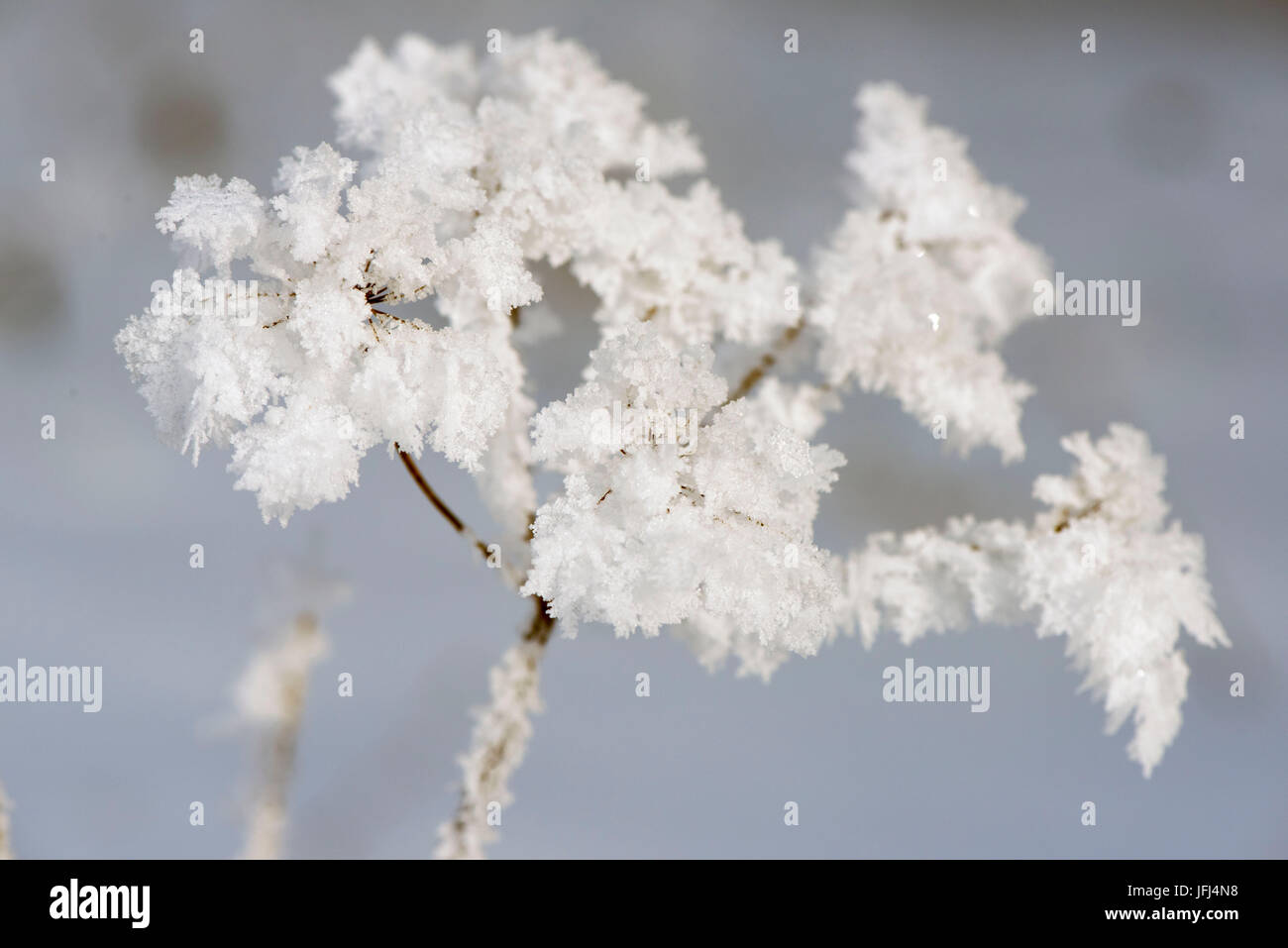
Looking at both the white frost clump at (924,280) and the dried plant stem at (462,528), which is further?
the white frost clump at (924,280)

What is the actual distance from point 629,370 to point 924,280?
1.10 metres

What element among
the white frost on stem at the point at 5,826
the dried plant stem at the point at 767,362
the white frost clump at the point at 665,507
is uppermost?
the dried plant stem at the point at 767,362

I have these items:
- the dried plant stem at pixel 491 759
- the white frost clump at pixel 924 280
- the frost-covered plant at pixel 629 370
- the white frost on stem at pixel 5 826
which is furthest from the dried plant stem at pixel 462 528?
the white frost on stem at pixel 5 826

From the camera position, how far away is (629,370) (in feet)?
5.50

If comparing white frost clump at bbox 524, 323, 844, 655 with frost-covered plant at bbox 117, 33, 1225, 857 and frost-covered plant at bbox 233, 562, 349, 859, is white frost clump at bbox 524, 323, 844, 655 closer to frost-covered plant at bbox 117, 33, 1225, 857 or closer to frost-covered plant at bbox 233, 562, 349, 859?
frost-covered plant at bbox 117, 33, 1225, 857

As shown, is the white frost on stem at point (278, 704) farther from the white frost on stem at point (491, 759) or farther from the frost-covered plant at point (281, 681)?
the white frost on stem at point (491, 759)

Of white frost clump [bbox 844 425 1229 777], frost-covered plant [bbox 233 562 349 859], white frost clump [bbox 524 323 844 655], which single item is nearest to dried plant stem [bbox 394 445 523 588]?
white frost clump [bbox 524 323 844 655]

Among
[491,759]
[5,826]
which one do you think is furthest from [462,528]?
[5,826]

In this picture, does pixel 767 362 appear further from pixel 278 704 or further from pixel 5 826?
pixel 5 826

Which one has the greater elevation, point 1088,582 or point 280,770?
point 1088,582

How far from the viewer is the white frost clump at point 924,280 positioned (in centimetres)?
229

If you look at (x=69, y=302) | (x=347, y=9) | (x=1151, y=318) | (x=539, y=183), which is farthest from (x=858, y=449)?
(x=69, y=302)

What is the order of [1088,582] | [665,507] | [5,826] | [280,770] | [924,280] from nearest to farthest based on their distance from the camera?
1. [665,507]
2. [1088,582]
3. [924,280]
4. [5,826]
5. [280,770]
